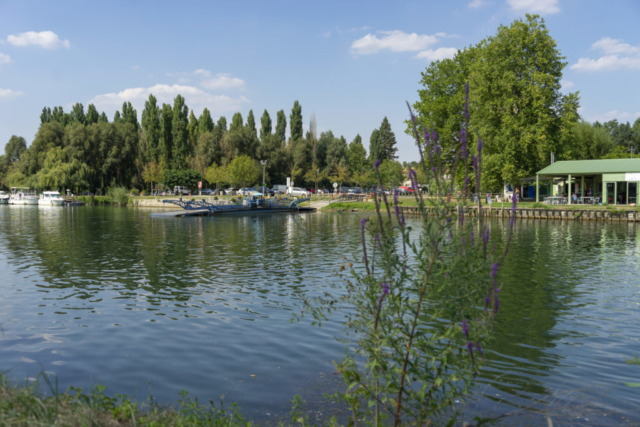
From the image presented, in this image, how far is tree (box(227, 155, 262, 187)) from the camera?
91.8 meters

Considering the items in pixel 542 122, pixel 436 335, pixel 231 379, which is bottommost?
pixel 231 379

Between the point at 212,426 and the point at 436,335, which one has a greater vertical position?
the point at 436,335

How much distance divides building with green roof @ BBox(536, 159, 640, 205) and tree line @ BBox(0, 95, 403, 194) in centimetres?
4741

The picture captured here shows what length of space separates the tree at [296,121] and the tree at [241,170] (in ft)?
72.1

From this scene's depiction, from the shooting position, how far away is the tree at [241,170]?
3612 inches

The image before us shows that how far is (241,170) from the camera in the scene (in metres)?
92.2

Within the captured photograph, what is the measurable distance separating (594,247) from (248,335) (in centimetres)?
2236

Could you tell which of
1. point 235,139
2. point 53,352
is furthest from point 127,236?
point 235,139

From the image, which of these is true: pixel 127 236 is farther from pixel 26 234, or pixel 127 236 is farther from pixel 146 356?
pixel 146 356

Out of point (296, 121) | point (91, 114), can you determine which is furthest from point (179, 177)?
point (296, 121)

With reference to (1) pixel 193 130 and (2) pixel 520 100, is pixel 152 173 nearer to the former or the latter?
(1) pixel 193 130

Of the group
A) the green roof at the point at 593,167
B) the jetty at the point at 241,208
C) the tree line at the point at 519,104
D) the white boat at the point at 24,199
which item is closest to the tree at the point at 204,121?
the white boat at the point at 24,199

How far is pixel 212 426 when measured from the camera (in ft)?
18.3

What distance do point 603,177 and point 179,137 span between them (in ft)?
246
